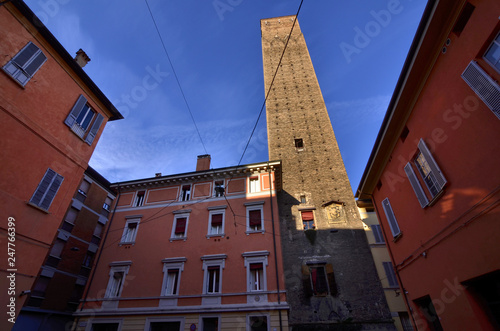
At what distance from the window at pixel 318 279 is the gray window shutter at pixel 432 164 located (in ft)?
30.2

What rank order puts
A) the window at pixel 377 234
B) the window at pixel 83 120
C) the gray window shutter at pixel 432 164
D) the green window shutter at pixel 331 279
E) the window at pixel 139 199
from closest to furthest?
the gray window shutter at pixel 432 164 < the window at pixel 83 120 < the green window shutter at pixel 331 279 < the window at pixel 377 234 < the window at pixel 139 199

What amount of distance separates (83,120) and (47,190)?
341 cm

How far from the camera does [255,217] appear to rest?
15773mm

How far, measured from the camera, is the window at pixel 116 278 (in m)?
15.0

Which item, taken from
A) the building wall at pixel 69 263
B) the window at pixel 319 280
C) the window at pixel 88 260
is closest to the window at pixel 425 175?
the window at pixel 319 280

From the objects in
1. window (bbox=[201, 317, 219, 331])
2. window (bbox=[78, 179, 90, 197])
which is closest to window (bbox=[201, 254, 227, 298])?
window (bbox=[201, 317, 219, 331])

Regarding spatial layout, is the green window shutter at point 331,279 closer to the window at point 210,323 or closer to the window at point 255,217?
the window at point 255,217

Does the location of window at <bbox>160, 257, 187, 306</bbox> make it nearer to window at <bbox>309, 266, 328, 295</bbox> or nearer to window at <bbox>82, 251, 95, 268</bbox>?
window at <bbox>309, 266, 328, 295</bbox>

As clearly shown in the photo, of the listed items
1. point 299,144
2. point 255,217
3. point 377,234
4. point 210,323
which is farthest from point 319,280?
point 299,144

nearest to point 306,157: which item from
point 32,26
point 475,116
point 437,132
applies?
point 437,132

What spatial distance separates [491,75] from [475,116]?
3.06ft

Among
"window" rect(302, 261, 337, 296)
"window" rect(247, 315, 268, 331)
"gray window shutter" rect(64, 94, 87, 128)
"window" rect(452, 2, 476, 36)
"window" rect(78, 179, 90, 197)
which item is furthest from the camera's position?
"window" rect(78, 179, 90, 197)

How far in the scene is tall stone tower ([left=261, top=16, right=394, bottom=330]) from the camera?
44.8 ft

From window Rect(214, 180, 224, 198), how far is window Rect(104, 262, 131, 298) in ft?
22.5
